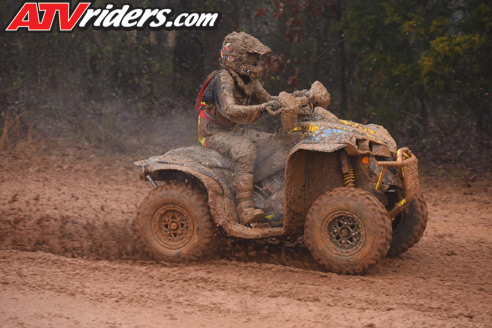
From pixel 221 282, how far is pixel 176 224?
100cm

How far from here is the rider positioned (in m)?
6.46

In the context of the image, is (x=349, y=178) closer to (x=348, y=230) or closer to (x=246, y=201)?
(x=348, y=230)

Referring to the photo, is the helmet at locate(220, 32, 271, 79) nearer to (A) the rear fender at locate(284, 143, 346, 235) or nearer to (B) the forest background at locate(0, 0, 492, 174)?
(A) the rear fender at locate(284, 143, 346, 235)

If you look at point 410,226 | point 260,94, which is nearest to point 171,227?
point 260,94

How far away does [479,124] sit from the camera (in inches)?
504

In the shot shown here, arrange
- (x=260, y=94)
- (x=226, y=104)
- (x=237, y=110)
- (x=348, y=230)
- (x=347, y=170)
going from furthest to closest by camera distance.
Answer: (x=260, y=94) → (x=226, y=104) → (x=237, y=110) → (x=347, y=170) → (x=348, y=230)

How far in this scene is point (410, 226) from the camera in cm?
659

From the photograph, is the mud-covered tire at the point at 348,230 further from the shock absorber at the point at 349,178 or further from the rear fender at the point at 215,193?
the rear fender at the point at 215,193

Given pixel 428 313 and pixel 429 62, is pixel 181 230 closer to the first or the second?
pixel 428 313

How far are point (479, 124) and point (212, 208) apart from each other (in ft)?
26.5

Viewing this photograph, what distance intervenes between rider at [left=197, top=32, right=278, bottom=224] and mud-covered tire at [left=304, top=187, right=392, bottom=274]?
2.27ft

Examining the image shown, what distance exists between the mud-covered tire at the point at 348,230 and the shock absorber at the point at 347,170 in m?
0.19

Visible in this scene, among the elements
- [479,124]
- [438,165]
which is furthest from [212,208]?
[479,124]

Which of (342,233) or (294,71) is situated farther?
(294,71)
